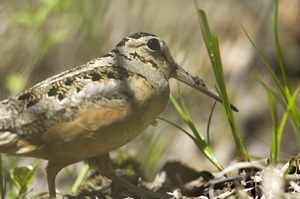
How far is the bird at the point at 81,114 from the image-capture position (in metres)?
3.48

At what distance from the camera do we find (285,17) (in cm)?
618

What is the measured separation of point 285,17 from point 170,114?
115 cm

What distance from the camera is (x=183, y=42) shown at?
591 centimetres

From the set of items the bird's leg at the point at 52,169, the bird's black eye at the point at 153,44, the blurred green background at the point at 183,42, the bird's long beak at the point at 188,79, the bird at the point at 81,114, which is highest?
the blurred green background at the point at 183,42

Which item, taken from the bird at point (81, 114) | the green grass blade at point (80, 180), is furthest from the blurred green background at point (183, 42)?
the bird at point (81, 114)

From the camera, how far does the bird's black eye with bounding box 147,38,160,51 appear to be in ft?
12.7

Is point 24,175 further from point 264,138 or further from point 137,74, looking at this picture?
point 264,138

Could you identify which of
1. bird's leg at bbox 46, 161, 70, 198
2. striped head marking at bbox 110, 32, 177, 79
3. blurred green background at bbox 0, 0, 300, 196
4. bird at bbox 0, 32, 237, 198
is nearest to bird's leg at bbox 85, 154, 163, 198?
bird at bbox 0, 32, 237, 198

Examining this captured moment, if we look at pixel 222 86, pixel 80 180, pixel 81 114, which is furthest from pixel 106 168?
pixel 222 86

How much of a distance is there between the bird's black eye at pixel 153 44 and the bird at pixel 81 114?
145 mm

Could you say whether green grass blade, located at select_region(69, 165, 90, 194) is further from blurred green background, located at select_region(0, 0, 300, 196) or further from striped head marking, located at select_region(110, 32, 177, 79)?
blurred green background, located at select_region(0, 0, 300, 196)

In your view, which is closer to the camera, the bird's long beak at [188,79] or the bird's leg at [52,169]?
the bird's leg at [52,169]

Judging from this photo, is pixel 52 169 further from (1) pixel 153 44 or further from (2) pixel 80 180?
(1) pixel 153 44

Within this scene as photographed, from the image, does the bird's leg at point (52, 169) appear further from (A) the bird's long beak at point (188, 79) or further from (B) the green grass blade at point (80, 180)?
(A) the bird's long beak at point (188, 79)
